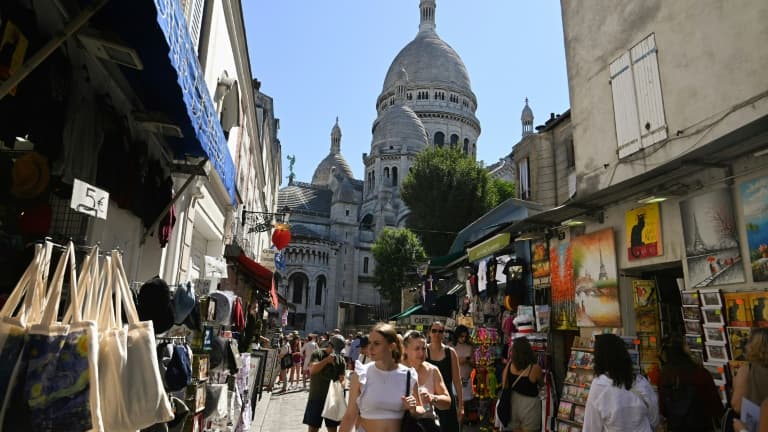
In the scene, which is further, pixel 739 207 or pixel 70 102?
pixel 739 207

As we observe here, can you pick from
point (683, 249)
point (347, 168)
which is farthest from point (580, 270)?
point (347, 168)

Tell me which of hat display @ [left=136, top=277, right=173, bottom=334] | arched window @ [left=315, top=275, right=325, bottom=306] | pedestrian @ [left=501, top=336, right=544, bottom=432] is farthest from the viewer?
arched window @ [left=315, top=275, right=325, bottom=306]

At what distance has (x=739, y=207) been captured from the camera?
5.31 meters

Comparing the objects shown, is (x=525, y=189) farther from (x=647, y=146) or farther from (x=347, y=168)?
(x=347, y=168)

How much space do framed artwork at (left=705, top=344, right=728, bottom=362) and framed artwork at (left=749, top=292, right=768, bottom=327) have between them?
43cm

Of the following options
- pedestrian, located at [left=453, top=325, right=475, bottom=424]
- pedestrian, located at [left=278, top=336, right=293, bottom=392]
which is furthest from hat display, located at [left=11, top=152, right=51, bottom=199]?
pedestrian, located at [left=278, top=336, right=293, bottom=392]

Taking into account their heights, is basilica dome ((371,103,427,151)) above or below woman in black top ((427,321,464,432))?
above

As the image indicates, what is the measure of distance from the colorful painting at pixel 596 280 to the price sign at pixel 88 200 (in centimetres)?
645

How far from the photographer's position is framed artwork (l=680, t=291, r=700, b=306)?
5.59 m

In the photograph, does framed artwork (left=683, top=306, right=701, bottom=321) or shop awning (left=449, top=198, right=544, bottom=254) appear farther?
shop awning (left=449, top=198, right=544, bottom=254)

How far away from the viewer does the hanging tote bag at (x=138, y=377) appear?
2721mm

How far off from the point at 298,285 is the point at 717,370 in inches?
1997

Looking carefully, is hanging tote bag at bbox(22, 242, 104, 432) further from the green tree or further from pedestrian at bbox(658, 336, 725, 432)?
the green tree

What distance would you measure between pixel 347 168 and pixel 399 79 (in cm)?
1517
